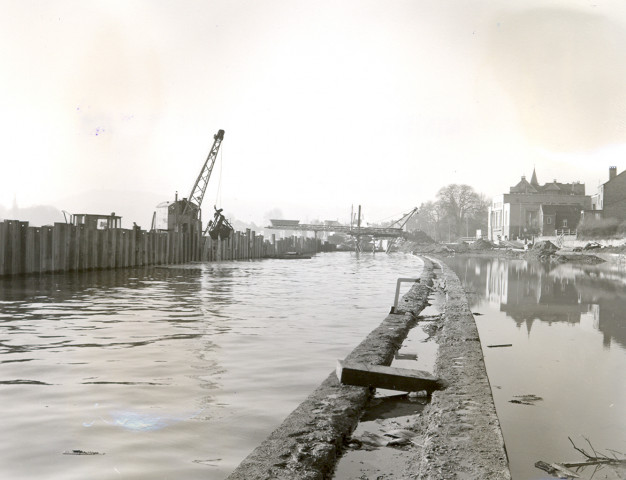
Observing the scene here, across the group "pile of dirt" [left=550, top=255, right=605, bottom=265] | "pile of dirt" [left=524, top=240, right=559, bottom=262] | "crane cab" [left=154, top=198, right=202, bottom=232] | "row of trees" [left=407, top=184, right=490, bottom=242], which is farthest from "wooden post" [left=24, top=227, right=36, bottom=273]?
"row of trees" [left=407, top=184, right=490, bottom=242]

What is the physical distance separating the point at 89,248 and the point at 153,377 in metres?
19.8

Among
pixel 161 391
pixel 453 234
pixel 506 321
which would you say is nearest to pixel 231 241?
pixel 506 321

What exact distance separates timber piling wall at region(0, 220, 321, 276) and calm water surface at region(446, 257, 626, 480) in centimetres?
1437

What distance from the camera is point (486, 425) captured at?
4.07 metres

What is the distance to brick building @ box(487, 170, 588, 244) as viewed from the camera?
93.8m

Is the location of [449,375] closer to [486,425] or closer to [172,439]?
[486,425]

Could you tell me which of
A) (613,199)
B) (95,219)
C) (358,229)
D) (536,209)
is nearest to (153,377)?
(95,219)

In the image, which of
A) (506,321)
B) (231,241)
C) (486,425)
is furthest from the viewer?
(231,241)

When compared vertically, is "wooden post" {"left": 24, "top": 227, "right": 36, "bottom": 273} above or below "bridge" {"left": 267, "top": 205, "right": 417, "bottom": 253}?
below

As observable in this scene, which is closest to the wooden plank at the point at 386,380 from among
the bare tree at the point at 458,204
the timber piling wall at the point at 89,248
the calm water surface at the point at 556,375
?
the calm water surface at the point at 556,375

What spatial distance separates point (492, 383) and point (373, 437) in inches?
87.3

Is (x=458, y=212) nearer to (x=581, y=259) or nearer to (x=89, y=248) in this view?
(x=581, y=259)

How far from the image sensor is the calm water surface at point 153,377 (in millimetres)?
4012

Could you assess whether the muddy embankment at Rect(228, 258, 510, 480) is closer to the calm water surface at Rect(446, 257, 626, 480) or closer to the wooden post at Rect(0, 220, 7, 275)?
the calm water surface at Rect(446, 257, 626, 480)
